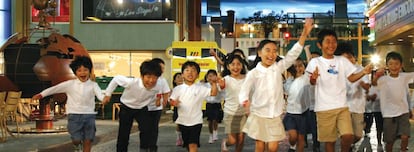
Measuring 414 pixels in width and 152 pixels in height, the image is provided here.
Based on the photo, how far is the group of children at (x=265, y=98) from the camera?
292 inches

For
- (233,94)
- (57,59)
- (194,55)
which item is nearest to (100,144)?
(57,59)

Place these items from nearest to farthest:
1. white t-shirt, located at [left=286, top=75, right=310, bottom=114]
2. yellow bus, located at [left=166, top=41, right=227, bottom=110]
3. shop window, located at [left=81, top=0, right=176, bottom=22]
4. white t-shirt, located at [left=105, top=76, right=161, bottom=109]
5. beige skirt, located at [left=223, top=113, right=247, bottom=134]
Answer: white t-shirt, located at [left=105, top=76, right=161, bottom=109] < beige skirt, located at [left=223, top=113, right=247, bottom=134] < white t-shirt, located at [left=286, top=75, right=310, bottom=114] < yellow bus, located at [left=166, top=41, right=227, bottom=110] < shop window, located at [left=81, top=0, right=176, bottom=22]

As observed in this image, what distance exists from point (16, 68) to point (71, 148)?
2.63 metres

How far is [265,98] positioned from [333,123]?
96cm

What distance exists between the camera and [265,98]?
288 inches

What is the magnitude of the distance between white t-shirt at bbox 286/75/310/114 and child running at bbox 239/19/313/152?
201 cm

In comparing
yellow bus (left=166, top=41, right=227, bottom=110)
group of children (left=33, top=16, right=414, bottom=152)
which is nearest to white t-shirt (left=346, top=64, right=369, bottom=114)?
group of children (left=33, top=16, right=414, bottom=152)

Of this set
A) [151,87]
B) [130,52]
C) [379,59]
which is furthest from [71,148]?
[379,59]

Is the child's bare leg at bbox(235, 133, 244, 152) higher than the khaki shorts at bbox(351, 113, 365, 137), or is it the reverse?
the khaki shorts at bbox(351, 113, 365, 137)

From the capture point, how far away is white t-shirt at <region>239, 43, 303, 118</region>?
7305mm

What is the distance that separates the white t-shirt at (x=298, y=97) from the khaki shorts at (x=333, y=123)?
6.01 ft

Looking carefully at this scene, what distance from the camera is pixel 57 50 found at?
1291 cm

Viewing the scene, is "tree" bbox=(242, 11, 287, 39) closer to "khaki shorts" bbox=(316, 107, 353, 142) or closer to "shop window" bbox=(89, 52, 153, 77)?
"shop window" bbox=(89, 52, 153, 77)

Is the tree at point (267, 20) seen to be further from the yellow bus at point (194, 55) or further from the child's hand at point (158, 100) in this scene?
Result: the child's hand at point (158, 100)
